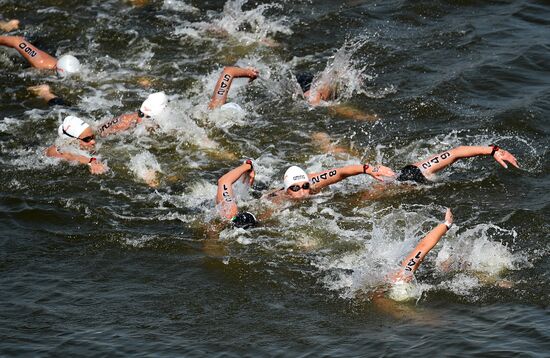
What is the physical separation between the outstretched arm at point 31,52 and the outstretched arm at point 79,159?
13.2ft

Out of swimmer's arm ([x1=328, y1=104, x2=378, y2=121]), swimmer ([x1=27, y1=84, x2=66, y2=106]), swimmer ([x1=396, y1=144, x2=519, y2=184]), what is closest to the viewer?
swimmer ([x1=396, y1=144, x2=519, y2=184])

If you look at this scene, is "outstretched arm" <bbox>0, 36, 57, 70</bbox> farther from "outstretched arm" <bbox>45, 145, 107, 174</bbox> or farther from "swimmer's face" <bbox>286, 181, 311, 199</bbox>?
"swimmer's face" <bbox>286, 181, 311, 199</bbox>

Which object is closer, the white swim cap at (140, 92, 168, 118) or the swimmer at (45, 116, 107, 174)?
the swimmer at (45, 116, 107, 174)

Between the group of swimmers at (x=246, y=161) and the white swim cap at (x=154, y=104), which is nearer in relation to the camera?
the group of swimmers at (x=246, y=161)

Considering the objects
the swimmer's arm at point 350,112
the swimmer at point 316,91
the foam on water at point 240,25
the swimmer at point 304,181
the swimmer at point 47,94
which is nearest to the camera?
the swimmer at point 304,181

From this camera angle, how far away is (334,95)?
666 inches

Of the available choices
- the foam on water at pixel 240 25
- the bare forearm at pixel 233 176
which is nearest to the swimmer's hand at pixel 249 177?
the bare forearm at pixel 233 176

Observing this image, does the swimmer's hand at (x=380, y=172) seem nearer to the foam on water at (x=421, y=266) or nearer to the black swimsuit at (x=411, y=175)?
the foam on water at (x=421, y=266)

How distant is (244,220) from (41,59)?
26.9 feet

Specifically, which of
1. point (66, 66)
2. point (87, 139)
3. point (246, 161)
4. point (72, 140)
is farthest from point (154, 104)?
point (66, 66)

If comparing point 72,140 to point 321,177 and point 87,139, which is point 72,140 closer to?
point 87,139

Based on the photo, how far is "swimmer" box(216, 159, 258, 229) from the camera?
41.0 feet

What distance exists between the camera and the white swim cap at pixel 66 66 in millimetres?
18328

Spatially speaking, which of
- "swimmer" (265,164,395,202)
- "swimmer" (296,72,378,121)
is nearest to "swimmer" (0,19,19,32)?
"swimmer" (296,72,378,121)
